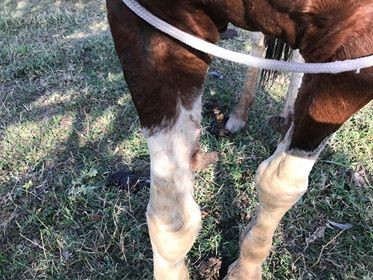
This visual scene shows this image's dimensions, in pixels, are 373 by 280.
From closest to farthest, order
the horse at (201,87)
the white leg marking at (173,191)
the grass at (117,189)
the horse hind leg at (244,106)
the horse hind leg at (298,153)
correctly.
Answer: the horse at (201,87)
the horse hind leg at (298,153)
the white leg marking at (173,191)
the grass at (117,189)
the horse hind leg at (244,106)

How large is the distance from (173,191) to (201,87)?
1.18 feet

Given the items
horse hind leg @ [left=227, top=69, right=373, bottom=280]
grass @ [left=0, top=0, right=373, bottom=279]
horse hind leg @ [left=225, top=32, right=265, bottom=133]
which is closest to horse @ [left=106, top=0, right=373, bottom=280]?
horse hind leg @ [left=227, top=69, right=373, bottom=280]

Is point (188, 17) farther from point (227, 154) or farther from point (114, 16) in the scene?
point (227, 154)

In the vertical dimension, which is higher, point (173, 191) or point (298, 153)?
point (298, 153)

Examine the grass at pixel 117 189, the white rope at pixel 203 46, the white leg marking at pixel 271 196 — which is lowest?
the grass at pixel 117 189

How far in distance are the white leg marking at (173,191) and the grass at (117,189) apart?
51cm

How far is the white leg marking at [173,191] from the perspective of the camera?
156 cm

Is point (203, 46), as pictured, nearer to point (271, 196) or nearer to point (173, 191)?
point (173, 191)

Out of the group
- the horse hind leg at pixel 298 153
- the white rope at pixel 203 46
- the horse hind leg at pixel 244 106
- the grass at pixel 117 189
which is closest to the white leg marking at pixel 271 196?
the horse hind leg at pixel 298 153

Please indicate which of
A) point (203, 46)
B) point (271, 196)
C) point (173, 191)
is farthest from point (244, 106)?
point (203, 46)

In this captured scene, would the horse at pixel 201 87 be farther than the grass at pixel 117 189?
No

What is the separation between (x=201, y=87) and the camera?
1509 millimetres

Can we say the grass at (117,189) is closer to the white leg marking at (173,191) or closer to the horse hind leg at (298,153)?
the horse hind leg at (298,153)

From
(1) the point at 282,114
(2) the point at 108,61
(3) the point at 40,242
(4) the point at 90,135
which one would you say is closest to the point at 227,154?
(1) the point at 282,114
